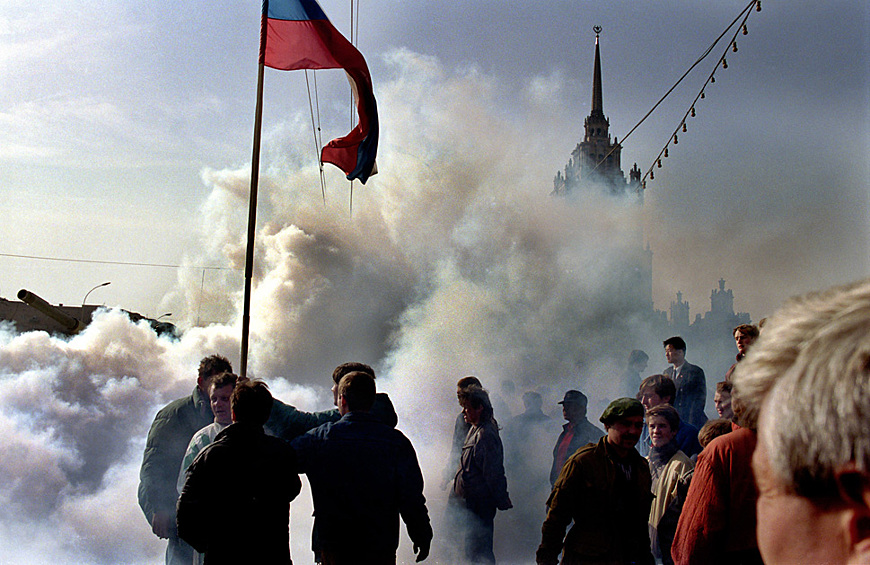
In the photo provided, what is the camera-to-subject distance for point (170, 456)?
514 centimetres

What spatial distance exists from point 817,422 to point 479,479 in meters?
5.38

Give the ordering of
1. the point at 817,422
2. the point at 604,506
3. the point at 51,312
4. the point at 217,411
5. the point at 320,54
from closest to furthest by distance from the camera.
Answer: the point at 817,422 < the point at 604,506 < the point at 217,411 < the point at 320,54 < the point at 51,312

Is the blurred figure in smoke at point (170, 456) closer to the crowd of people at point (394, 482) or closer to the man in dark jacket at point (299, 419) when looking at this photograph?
the crowd of people at point (394, 482)

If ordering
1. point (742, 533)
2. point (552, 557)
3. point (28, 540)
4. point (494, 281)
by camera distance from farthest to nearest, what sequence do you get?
1. point (494, 281)
2. point (28, 540)
3. point (552, 557)
4. point (742, 533)

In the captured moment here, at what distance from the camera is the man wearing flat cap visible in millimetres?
4027

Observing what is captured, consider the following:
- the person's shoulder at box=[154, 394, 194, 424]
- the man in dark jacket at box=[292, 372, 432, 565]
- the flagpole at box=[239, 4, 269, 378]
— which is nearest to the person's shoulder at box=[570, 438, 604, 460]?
the man in dark jacket at box=[292, 372, 432, 565]

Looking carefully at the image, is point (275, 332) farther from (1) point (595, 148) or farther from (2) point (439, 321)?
(1) point (595, 148)

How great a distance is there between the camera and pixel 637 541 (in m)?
4.09

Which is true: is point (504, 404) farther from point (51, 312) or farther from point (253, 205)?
point (51, 312)

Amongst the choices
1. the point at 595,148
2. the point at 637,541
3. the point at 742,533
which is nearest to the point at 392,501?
the point at 637,541

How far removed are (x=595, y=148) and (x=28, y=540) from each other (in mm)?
53633

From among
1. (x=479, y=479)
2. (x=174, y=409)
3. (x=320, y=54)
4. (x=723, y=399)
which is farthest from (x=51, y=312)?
(x=723, y=399)

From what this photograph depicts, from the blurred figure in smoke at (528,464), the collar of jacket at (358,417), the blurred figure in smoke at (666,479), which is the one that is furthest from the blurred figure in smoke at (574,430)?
the collar of jacket at (358,417)

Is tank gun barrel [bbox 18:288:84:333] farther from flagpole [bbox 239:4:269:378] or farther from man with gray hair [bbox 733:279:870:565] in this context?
man with gray hair [bbox 733:279:870:565]
